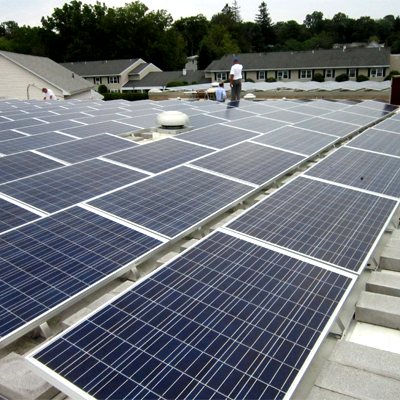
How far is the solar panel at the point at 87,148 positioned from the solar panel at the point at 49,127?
3469mm

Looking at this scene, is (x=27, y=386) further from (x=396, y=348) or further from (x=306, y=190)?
(x=306, y=190)

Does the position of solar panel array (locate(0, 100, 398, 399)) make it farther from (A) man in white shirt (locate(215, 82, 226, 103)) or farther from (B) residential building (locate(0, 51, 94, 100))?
(B) residential building (locate(0, 51, 94, 100))

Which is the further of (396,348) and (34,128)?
(34,128)

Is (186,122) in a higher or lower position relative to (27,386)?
higher

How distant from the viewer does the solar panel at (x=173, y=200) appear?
709 cm

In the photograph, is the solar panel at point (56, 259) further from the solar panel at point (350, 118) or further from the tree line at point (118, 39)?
the tree line at point (118, 39)

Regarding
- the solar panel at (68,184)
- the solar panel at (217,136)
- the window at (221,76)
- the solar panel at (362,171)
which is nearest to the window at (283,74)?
the window at (221,76)

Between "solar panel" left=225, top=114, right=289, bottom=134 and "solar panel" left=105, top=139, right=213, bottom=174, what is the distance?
12.5ft

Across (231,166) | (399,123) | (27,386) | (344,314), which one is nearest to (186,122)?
(231,166)

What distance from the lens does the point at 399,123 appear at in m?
17.8

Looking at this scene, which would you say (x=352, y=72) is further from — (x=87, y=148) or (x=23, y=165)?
(x=23, y=165)

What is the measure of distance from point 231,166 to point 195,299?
589 cm

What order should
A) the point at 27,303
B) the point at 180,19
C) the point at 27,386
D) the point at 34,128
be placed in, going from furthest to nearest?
1. the point at 180,19
2. the point at 34,128
3. the point at 27,303
4. the point at 27,386

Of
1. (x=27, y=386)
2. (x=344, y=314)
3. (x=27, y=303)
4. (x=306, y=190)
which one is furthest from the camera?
(x=306, y=190)
